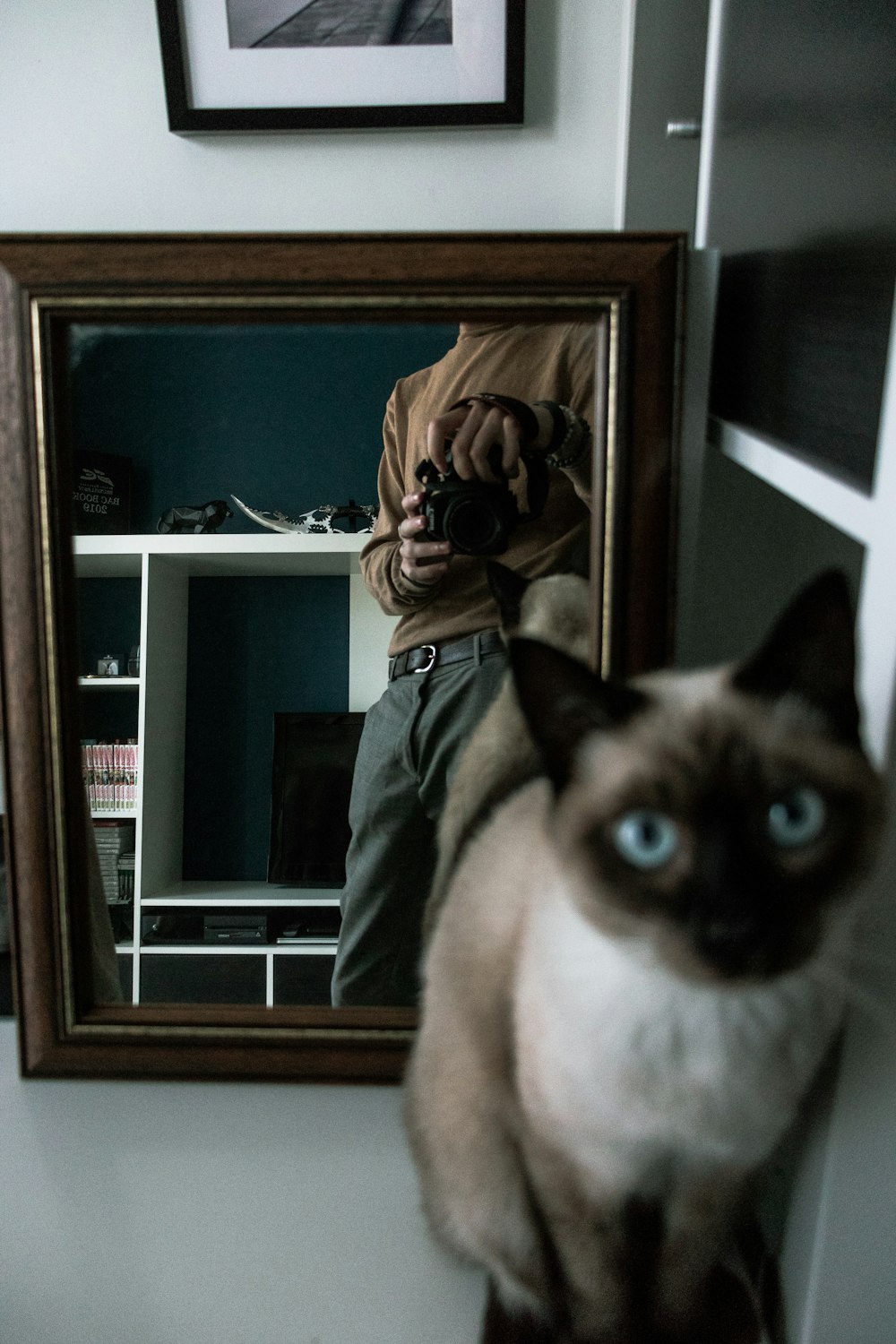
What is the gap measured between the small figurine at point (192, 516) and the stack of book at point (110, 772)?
0.17 meters

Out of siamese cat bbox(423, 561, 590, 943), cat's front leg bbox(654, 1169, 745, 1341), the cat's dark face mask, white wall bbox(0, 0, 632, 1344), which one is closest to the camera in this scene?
the cat's dark face mask

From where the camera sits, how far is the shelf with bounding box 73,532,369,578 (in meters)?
0.67

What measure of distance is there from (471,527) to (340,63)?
485 millimetres

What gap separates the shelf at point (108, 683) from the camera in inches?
27.5

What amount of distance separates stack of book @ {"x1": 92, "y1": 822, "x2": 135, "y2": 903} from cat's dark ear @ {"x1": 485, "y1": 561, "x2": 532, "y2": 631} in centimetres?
33

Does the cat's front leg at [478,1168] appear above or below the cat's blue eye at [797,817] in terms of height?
below

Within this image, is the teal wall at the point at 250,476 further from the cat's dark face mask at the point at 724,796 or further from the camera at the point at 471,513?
the cat's dark face mask at the point at 724,796

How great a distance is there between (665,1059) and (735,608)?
13.6 inches

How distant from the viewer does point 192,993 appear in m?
0.71

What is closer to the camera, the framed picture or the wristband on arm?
the wristband on arm

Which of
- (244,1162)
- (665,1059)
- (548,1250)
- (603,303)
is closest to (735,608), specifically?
(603,303)

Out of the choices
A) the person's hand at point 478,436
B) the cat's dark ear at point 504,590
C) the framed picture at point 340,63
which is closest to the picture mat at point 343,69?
the framed picture at point 340,63

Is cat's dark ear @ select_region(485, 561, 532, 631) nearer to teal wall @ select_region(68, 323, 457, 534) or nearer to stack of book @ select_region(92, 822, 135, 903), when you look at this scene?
teal wall @ select_region(68, 323, 457, 534)

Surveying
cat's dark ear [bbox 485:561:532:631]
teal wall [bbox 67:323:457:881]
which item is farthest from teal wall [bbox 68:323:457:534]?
cat's dark ear [bbox 485:561:532:631]
